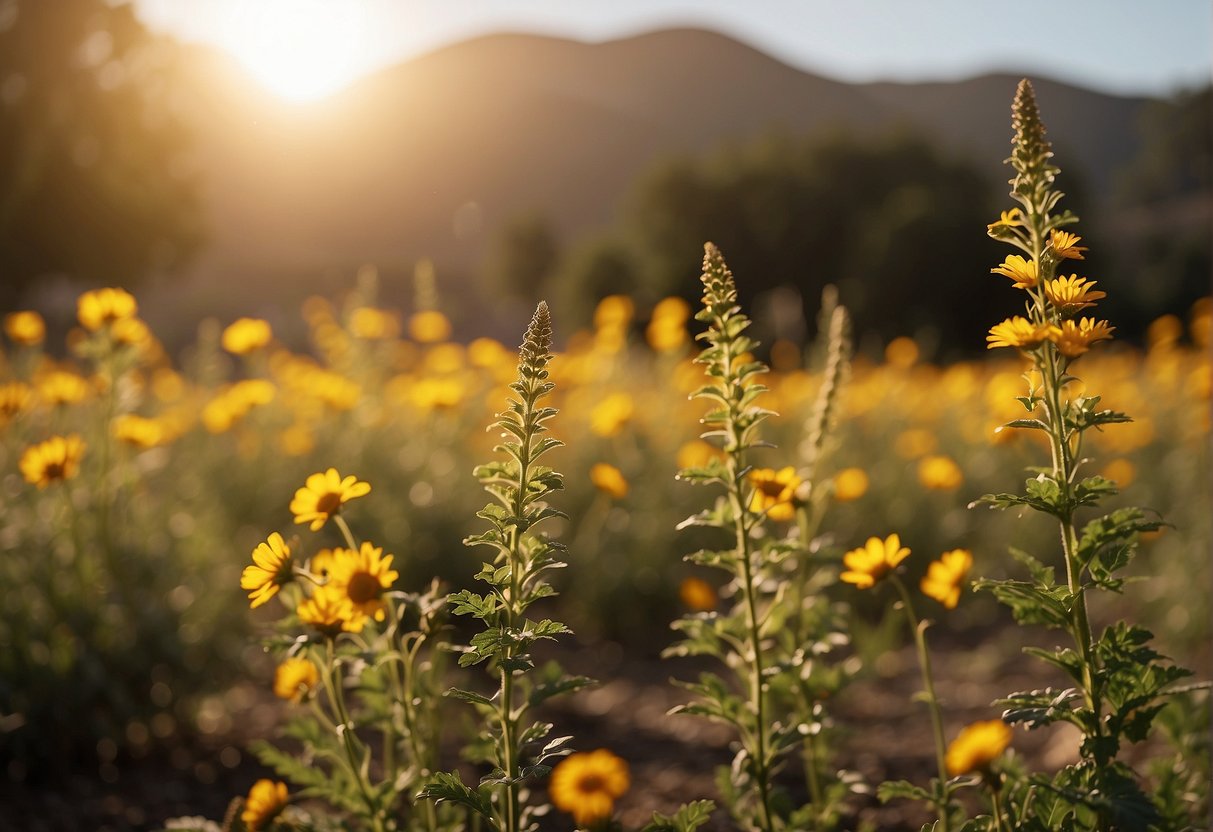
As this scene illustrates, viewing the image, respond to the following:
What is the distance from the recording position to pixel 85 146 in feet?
74.2

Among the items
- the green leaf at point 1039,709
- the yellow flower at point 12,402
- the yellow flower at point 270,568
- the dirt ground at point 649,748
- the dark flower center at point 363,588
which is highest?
the yellow flower at point 12,402

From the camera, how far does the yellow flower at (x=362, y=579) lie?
1.48 metres

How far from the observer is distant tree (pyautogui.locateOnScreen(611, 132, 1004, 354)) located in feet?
74.0

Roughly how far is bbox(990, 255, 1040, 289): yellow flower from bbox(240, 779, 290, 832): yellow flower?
146 centimetres

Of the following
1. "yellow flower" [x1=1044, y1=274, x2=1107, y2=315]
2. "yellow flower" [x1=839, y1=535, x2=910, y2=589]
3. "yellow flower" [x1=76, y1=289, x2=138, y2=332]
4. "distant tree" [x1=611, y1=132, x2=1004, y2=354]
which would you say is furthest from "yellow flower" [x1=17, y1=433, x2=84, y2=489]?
"distant tree" [x1=611, y1=132, x2=1004, y2=354]

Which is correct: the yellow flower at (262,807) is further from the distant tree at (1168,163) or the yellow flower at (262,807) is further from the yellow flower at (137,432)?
the distant tree at (1168,163)

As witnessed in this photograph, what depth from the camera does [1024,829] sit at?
1375 millimetres

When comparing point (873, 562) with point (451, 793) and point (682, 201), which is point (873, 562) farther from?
point (682, 201)

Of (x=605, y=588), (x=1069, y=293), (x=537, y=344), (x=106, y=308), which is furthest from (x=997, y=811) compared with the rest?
(x=605, y=588)

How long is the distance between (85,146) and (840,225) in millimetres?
19523

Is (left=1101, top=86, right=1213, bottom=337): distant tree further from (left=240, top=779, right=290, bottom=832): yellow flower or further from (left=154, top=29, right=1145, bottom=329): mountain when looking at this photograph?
(left=240, top=779, right=290, bottom=832): yellow flower

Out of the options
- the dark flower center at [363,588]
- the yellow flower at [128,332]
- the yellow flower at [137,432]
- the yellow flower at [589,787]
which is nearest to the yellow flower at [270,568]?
the dark flower center at [363,588]

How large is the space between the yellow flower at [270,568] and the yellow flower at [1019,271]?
3.78 ft

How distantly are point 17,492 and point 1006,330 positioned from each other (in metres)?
3.25
